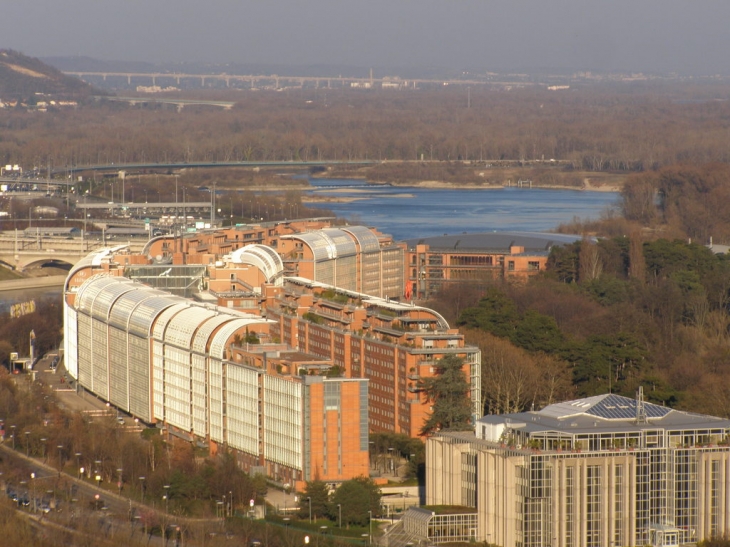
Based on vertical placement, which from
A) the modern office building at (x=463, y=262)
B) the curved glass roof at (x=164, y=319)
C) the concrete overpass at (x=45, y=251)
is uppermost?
the curved glass roof at (x=164, y=319)

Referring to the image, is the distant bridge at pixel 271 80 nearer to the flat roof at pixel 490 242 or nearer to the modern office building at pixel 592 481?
Answer: the flat roof at pixel 490 242

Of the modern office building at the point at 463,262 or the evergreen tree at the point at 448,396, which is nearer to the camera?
the evergreen tree at the point at 448,396

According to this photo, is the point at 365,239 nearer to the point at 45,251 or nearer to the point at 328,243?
the point at 328,243

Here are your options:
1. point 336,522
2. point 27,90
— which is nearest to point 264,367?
point 336,522

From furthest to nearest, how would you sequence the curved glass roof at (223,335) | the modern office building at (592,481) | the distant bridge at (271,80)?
the distant bridge at (271,80) < the curved glass roof at (223,335) < the modern office building at (592,481)

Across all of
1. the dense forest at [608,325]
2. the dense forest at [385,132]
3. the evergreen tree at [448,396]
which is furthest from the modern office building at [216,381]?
the dense forest at [385,132]

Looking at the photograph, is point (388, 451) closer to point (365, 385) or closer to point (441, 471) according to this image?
point (365, 385)

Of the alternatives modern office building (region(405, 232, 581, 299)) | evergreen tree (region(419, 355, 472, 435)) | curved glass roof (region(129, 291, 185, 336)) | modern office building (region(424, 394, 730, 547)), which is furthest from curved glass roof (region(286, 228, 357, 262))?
modern office building (region(424, 394, 730, 547))
